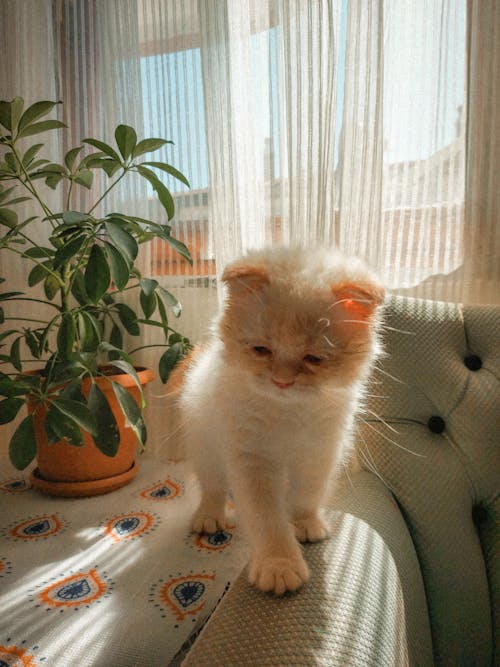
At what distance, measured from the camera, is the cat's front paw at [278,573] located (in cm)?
65

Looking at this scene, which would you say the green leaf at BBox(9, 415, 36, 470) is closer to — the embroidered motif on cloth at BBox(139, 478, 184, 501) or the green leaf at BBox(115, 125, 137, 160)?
the embroidered motif on cloth at BBox(139, 478, 184, 501)

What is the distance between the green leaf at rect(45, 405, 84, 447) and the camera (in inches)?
41.9

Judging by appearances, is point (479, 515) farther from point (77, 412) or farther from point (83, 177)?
point (83, 177)

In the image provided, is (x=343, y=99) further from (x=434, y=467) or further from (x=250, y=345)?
(x=434, y=467)

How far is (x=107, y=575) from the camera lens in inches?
39.6

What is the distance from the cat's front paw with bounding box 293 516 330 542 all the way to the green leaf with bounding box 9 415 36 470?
0.64 m

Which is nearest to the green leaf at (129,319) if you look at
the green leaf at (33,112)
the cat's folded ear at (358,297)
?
the green leaf at (33,112)

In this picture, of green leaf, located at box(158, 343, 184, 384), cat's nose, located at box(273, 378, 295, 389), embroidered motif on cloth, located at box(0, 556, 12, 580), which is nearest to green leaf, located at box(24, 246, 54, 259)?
green leaf, located at box(158, 343, 184, 384)

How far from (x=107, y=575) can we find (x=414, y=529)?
0.66 meters

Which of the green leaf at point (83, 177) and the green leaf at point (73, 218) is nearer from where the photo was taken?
the green leaf at point (73, 218)

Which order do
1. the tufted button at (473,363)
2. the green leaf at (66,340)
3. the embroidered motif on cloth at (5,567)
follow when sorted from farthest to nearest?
1. the green leaf at (66,340)
2. the tufted button at (473,363)
3. the embroidered motif on cloth at (5,567)

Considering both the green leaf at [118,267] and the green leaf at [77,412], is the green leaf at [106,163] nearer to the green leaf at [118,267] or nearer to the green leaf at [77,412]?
the green leaf at [118,267]

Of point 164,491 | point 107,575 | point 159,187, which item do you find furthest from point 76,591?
point 159,187

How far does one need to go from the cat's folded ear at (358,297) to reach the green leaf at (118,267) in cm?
53
